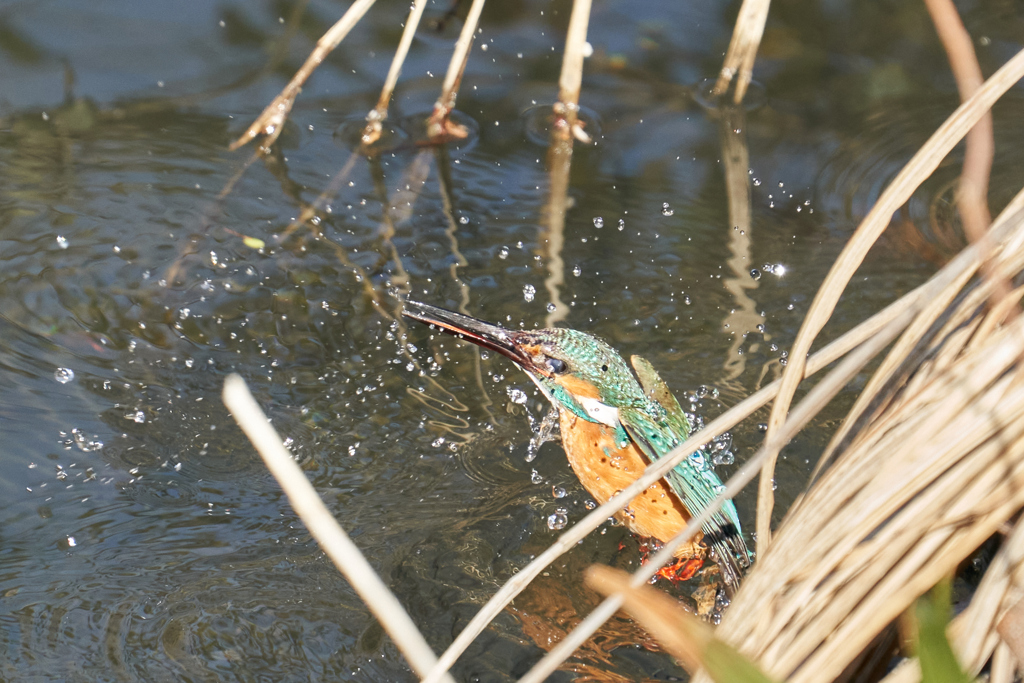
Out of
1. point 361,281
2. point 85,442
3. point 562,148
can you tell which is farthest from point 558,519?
point 562,148

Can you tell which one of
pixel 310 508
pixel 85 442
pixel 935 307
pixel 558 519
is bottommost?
pixel 85 442

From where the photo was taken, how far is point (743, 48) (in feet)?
12.4

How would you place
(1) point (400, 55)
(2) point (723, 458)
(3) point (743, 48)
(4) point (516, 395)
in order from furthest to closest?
(3) point (743, 48) < (1) point (400, 55) < (4) point (516, 395) < (2) point (723, 458)

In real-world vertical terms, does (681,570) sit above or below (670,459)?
below

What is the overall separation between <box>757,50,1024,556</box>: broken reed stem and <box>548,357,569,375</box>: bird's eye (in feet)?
4.54

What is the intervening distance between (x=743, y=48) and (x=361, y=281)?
80.9 inches

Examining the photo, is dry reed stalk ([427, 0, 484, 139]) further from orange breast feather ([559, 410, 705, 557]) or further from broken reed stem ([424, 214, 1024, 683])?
broken reed stem ([424, 214, 1024, 683])

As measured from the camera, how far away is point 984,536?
74 cm

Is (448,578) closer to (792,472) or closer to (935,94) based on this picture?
(792,472)

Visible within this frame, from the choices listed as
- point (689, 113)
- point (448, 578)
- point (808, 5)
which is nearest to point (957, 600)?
point (448, 578)

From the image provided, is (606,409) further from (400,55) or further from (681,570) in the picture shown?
(400,55)

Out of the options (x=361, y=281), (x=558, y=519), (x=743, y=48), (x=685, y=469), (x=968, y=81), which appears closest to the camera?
(x=968, y=81)

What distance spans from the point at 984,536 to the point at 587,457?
5.56ft

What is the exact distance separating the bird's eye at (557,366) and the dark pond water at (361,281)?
1.29 feet
